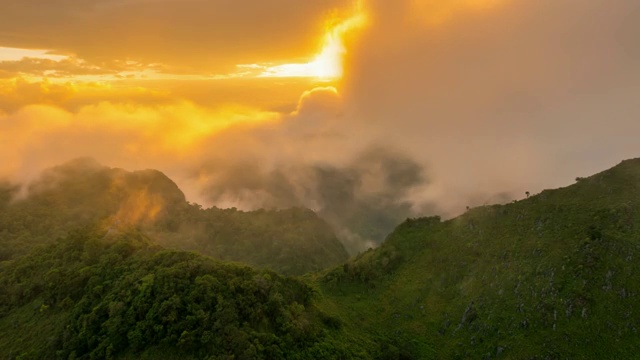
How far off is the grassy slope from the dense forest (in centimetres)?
27

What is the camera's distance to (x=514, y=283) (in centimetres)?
8656

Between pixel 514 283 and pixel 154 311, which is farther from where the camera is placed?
pixel 514 283

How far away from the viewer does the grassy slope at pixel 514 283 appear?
239 feet

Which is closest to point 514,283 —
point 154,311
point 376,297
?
point 376,297

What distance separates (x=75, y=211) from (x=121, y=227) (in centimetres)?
11544

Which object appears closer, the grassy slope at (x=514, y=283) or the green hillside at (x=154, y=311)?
the green hillside at (x=154, y=311)

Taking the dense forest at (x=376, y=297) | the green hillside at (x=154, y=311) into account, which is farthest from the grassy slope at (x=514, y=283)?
the green hillside at (x=154, y=311)

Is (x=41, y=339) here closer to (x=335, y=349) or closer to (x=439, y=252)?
(x=335, y=349)

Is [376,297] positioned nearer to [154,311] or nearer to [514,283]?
[514,283]

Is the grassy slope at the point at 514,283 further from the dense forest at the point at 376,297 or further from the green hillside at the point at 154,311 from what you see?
the green hillside at the point at 154,311

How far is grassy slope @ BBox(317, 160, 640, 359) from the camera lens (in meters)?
72.9

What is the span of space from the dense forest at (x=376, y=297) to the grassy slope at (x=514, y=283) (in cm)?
27

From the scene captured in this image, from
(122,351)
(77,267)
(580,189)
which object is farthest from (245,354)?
(580,189)

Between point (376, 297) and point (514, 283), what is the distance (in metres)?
34.4
